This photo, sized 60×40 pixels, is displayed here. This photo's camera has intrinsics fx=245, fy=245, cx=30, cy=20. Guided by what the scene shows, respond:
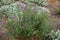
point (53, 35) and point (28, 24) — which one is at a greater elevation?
point (28, 24)

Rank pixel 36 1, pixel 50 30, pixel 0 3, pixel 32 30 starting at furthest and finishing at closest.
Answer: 1. pixel 36 1
2. pixel 0 3
3. pixel 50 30
4. pixel 32 30

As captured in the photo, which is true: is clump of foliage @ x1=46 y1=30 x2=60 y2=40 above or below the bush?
below

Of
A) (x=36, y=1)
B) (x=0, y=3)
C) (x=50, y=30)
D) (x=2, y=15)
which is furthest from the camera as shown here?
(x=36, y=1)

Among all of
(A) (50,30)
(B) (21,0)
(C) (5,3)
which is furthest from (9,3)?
(A) (50,30)

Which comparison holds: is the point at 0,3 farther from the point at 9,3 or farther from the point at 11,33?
the point at 11,33

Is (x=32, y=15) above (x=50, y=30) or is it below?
above

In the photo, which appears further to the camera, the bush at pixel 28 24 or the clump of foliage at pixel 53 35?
the clump of foliage at pixel 53 35

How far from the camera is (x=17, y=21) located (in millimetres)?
5004

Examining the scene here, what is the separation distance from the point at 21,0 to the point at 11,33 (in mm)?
3309

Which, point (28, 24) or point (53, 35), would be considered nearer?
point (28, 24)

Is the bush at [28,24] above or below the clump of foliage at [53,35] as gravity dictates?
above

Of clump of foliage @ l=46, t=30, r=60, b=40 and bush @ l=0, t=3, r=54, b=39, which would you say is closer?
bush @ l=0, t=3, r=54, b=39

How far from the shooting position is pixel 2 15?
23.0ft

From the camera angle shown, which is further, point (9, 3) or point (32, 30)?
point (9, 3)
